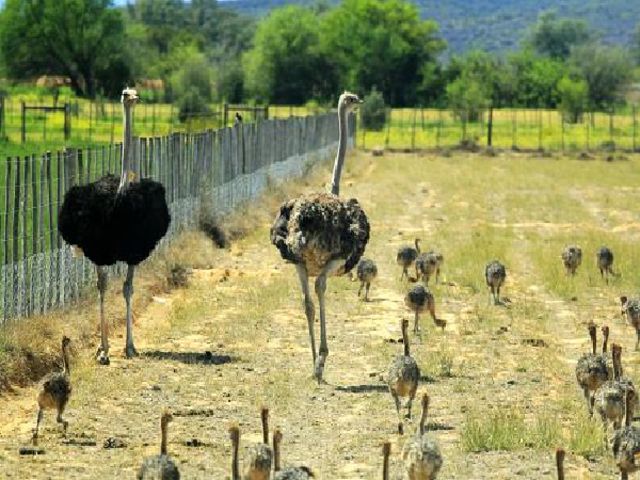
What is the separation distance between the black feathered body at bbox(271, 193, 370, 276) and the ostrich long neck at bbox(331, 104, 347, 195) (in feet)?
1.92

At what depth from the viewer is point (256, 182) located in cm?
2873

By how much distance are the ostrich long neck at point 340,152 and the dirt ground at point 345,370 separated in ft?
5.38

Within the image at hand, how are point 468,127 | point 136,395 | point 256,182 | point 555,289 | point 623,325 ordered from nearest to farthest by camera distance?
point 136,395 → point 623,325 → point 555,289 → point 256,182 → point 468,127

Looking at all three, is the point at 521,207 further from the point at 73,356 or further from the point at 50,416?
the point at 50,416

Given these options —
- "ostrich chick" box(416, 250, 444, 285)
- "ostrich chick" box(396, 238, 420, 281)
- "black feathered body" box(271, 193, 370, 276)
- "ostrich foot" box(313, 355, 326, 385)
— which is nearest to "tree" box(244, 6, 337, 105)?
"ostrich chick" box(396, 238, 420, 281)

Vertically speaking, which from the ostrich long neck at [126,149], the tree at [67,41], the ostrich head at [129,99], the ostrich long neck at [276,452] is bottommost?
the ostrich long neck at [276,452]

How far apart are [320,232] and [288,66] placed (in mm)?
77720

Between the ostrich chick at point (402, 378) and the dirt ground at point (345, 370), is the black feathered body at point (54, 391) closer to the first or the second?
the dirt ground at point (345, 370)

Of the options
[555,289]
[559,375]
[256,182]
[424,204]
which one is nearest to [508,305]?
[555,289]

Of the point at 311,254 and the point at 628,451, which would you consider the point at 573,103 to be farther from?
the point at 628,451

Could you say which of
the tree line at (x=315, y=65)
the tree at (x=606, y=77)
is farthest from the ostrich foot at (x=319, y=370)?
the tree at (x=606, y=77)

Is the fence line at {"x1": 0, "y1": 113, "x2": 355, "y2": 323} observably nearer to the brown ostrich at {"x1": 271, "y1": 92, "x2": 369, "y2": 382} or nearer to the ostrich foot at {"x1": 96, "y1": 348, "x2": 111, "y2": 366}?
the ostrich foot at {"x1": 96, "y1": 348, "x2": 111, "y2": 366}

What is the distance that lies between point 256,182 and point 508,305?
1234cm

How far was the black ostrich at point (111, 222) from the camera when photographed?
1360 cm
